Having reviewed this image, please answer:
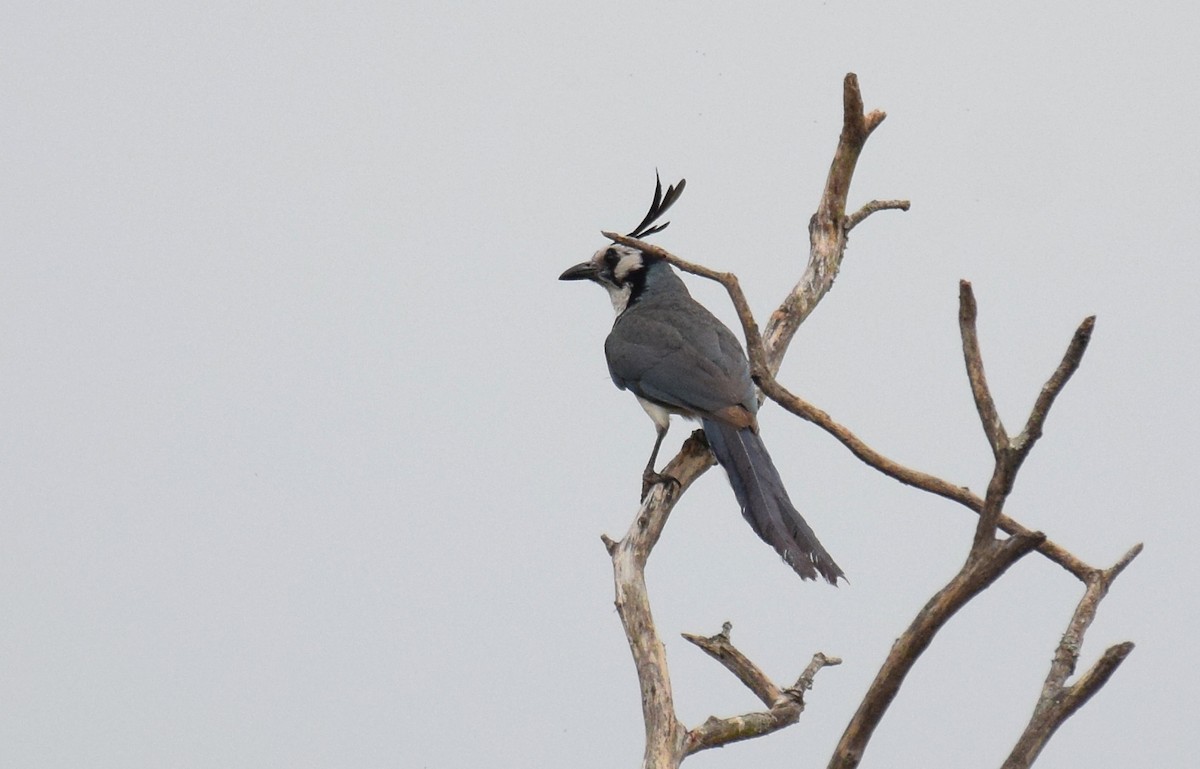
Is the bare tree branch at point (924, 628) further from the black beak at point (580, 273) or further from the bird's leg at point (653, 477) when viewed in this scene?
the black beak at point (580, 273)

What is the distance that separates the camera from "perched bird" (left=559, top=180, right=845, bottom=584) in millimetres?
3984

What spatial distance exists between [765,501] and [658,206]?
175 centimetres

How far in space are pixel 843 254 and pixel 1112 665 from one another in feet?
7.65

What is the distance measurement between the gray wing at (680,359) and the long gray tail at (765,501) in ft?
0.41

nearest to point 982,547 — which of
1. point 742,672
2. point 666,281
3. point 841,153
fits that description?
point 742,672

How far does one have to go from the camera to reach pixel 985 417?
116 inches

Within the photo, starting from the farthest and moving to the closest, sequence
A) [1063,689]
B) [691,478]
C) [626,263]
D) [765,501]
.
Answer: [626,263]
[691,478]
[765,501]
[1063,689]

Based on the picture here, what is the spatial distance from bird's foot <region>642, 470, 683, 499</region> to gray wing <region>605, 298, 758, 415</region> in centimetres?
25

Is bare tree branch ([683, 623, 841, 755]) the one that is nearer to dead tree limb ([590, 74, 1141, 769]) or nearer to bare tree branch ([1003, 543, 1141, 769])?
dead tree limb ([590, 74, 1141, 769])

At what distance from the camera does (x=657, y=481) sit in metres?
4.40

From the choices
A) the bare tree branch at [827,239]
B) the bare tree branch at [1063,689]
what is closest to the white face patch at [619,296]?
the bare tree branch at [827,239]

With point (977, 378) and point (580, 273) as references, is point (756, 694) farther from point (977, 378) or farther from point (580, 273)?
point (580, 273)

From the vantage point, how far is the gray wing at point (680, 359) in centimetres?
452

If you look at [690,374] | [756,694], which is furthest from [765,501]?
[690,374]
